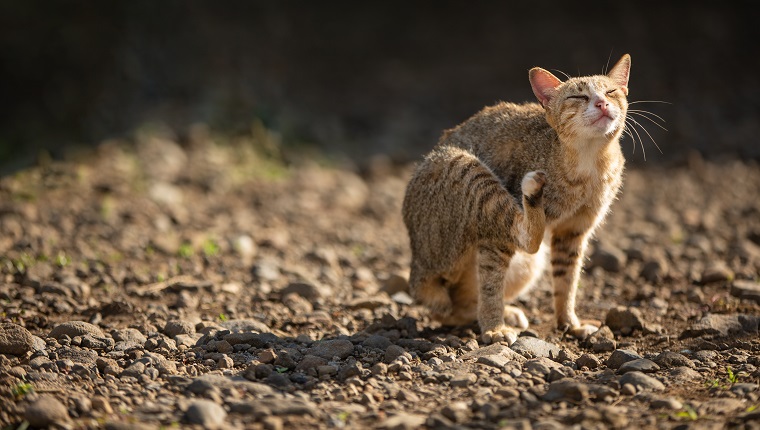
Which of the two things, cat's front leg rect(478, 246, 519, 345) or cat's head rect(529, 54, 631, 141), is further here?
cat's front leg rect(478, 246, 519, 345)

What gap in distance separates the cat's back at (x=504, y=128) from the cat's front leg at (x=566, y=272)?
742mm

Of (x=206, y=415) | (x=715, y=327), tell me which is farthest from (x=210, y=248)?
(x=715, y=327)

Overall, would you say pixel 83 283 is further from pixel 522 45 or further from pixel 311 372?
pixel 522 45

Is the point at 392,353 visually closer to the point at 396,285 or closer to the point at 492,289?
the point at 492,289

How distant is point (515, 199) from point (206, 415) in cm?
261

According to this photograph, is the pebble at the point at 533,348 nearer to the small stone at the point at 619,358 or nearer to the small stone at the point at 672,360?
the small stone at the point at 619,358

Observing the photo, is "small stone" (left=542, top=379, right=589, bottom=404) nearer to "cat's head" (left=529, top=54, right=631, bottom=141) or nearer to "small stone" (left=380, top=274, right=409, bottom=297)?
"cat's head" (left=529, top=54, right=631, bottom=141)

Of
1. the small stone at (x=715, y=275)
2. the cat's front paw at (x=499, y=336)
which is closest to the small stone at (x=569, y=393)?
the cat's front paw at (x=499, y=336)

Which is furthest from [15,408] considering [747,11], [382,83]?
[747,11]

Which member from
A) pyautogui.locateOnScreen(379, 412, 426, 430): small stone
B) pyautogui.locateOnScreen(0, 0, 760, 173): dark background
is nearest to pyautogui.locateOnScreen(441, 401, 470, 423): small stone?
pyautogui.locateOnScreen(379, 412, 426, 430): small stone

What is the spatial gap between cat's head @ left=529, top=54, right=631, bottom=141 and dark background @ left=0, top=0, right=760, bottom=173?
6.60 metres

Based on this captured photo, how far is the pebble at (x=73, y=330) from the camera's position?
17.9ft

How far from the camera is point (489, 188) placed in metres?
5.61

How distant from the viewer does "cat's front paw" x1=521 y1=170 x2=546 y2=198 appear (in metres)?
5.33
